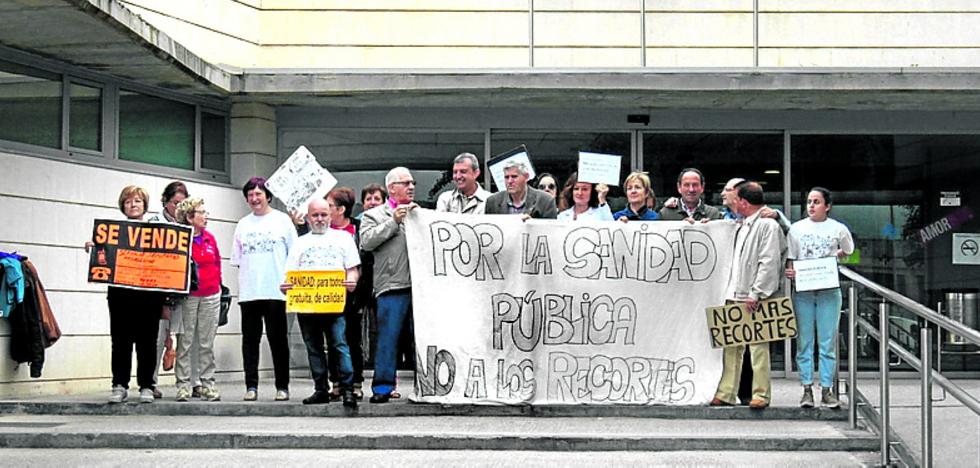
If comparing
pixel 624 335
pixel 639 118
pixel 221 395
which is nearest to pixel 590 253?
pixel 624 335

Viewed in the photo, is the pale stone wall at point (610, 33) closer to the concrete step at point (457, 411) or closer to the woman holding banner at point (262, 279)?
the woman holding banner at point (262, 279)

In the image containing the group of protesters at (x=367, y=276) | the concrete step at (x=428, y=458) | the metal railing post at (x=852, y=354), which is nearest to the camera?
the concrete step at (x=428, y=458)

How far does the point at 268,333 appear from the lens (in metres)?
11.4

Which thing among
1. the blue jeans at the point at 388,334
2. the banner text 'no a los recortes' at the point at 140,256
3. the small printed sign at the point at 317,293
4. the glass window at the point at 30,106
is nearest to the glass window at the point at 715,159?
the blue jeans at the point at 388,334

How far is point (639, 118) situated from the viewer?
15.9 meters

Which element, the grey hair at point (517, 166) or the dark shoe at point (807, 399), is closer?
the dark shoe at point (807, 399)

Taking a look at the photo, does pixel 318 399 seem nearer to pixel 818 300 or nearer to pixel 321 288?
pixel 321 288

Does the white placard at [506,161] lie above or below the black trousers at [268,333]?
above

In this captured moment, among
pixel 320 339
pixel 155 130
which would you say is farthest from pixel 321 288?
pixel 155 130

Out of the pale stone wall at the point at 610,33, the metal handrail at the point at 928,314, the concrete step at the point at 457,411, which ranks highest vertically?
the pale stone wall at the point at 610,33

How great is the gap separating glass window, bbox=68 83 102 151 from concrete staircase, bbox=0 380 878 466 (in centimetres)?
344

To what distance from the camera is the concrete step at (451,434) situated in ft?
31.0

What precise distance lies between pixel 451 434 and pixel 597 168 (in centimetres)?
390

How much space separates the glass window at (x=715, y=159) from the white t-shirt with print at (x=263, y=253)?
571cm
